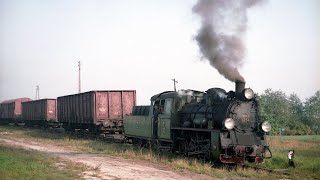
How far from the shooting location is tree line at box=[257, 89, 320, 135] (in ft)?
187

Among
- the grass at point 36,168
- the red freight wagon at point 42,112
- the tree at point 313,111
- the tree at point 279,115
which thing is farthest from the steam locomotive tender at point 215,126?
the tree at point 313,111

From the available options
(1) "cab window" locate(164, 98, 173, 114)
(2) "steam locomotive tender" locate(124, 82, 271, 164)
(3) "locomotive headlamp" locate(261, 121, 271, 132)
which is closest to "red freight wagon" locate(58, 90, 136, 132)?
(2) "steam locomotive tender" locate(124, 82, 271, 164)

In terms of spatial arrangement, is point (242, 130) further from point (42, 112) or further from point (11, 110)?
point (11, 110)

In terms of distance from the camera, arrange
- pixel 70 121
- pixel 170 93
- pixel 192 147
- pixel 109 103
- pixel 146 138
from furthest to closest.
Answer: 1. pixel 70 121
2. pixel 109 103
3. pixel 146 138
4. pixel 170 93
5. pixel 192 147

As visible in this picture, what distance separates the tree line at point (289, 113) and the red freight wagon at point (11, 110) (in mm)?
30214

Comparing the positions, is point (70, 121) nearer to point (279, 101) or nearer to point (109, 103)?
point (109, 103)

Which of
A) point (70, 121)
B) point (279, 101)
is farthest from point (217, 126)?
point (279, 101)

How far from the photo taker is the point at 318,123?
6931 centimetres

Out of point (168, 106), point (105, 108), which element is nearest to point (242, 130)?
point (168, 106)

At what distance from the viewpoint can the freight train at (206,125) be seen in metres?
12.3

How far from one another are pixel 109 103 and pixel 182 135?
10.7m

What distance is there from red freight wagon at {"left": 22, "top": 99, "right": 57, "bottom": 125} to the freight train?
52.5 feet

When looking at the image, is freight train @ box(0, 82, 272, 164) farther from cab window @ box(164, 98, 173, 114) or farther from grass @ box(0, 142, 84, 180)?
grass @ box(0, 142, 84, 180)

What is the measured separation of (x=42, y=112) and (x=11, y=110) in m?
12.1
